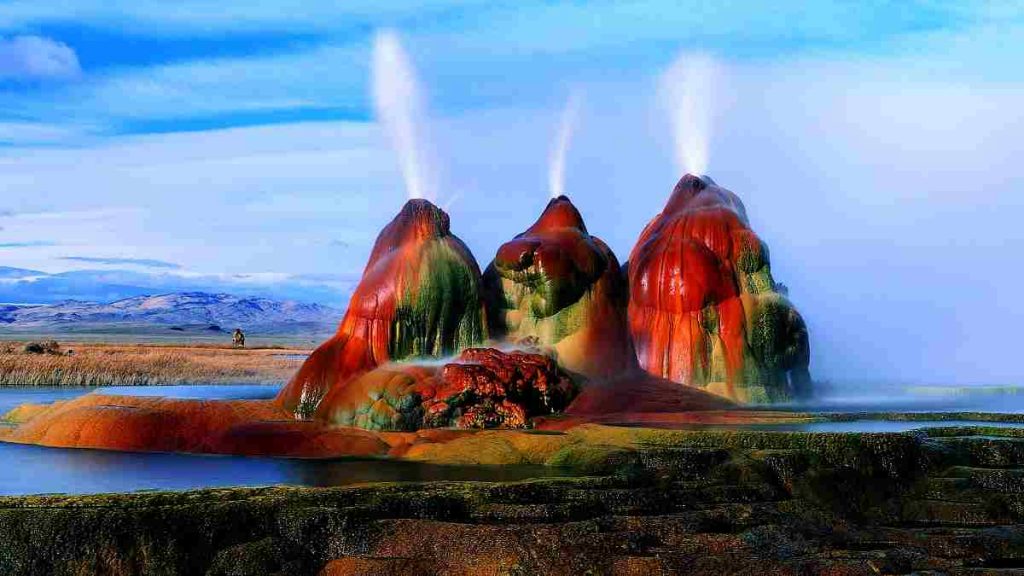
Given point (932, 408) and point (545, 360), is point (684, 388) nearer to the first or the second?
point (545, 360)

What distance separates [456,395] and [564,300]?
14.5 ft

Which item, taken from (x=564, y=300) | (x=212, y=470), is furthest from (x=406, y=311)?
(x=212, y=470)

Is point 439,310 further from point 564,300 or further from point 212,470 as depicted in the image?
point 212,470

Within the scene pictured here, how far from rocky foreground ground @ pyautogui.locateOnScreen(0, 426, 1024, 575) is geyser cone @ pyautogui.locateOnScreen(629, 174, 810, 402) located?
338 inches

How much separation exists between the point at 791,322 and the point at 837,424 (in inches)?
204

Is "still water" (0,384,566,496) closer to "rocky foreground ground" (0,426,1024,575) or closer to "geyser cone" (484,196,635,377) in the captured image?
"rocky foreground ground" (0,426,1024,575)

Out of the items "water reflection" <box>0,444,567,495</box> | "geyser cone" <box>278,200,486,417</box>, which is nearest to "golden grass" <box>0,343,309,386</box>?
"geyser cone" <box>278,200,486,417</box>

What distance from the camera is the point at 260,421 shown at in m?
22.1

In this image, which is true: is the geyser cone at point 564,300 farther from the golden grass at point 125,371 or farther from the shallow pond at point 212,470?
the golden grass at point 125,371

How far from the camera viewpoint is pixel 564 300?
25.4m

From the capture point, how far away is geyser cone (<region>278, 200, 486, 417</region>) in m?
24.0

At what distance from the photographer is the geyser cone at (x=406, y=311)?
78.7 feet

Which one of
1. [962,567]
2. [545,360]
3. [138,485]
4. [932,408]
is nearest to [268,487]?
[138,485]

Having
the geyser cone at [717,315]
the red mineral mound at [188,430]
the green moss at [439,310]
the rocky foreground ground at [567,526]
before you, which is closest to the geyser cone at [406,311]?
the green moss at [439,310]
